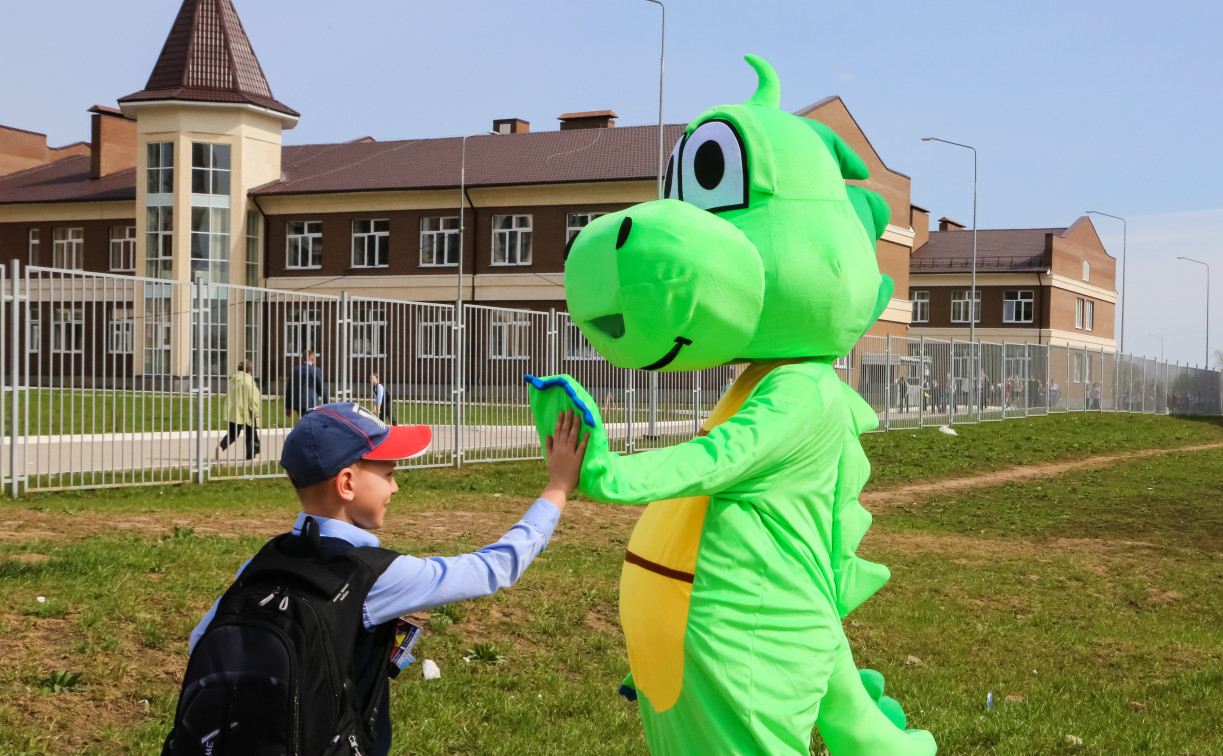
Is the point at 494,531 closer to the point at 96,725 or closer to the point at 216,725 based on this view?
the point at 96,725

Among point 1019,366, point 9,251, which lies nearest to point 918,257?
point 1019,366

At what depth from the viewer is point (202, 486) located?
1348 centimetres

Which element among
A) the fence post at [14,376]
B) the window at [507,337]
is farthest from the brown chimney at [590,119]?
the fence post at [14,376]

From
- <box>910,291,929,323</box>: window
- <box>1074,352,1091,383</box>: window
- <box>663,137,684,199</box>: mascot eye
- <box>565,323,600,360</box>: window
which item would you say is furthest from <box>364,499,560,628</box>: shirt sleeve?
<box>910,291,929,323</box>: window

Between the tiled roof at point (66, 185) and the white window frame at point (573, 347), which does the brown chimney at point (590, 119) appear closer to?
the tiled roof at point (66, 185)

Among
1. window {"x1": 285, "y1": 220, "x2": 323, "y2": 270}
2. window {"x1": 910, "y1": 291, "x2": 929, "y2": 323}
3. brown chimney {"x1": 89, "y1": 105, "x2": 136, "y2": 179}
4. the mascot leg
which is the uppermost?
brown chimney {"x1": 89, "y1": 105, "x2": 136, "y2": 179}

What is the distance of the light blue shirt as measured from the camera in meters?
2.79

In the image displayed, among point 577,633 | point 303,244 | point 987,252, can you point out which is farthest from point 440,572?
point 987,252

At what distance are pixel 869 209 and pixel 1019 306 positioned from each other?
5780cm

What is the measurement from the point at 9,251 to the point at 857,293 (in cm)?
4927

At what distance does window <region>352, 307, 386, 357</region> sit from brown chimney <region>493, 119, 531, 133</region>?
3308cm

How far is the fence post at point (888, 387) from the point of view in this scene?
2695cm

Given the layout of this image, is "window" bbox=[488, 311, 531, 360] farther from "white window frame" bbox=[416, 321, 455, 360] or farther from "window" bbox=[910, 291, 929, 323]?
"window" bbox=[910, 291, 929, 323]

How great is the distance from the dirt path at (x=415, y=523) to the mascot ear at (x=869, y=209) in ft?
22.6
